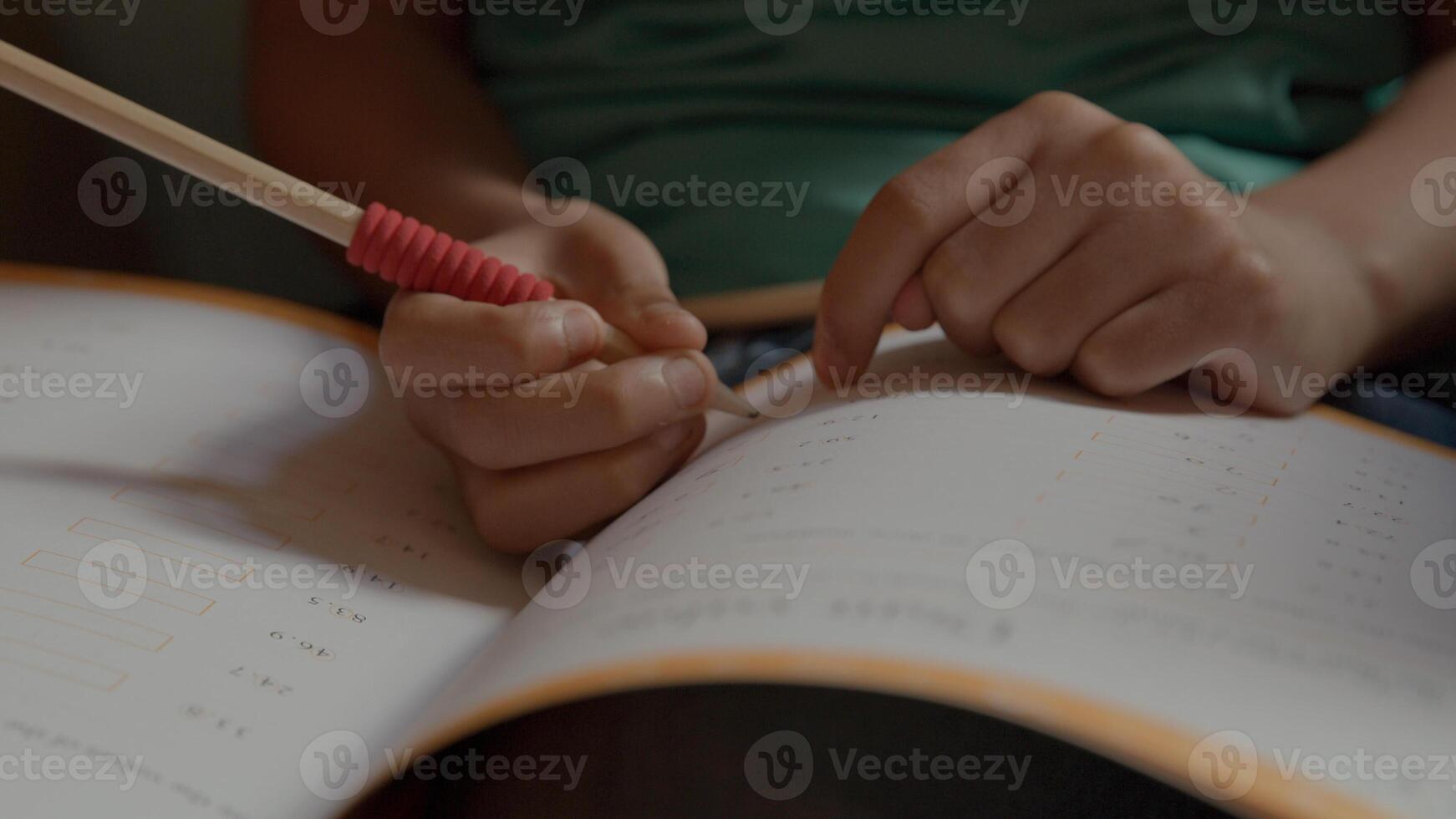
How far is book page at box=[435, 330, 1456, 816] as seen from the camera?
0.63ft

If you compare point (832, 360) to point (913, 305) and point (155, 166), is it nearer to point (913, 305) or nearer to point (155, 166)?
point (913, 305)

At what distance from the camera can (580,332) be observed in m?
0.35

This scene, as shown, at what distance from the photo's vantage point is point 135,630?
0.91ft

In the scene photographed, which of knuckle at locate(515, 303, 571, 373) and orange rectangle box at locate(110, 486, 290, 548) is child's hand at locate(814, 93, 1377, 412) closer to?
knuckle at locate(515, 303, 571, 373)

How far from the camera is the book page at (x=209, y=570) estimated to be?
242 millimetres

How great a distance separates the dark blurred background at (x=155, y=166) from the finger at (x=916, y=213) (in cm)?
36

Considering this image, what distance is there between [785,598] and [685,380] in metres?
0.13

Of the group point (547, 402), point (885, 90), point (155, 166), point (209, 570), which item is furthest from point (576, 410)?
point (155, 166)

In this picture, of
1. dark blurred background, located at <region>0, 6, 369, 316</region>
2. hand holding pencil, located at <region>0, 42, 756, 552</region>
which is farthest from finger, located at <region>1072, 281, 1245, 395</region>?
dark blurred background, located at <region>0, 6, 369, 316</region>

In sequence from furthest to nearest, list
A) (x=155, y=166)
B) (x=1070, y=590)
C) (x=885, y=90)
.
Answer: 1. (x=155, y=166)
2. (x=885, y=90)
3. (x=1070, y=590)

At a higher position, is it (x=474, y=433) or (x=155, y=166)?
(x=155, y=166)

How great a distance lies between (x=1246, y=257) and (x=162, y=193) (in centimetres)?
71

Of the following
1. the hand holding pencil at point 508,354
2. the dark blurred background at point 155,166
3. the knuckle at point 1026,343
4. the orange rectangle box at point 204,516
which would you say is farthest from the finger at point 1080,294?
the dark blurred background at point 155,166

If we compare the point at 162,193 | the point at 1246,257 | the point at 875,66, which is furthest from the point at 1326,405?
the point at 162,193
